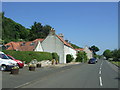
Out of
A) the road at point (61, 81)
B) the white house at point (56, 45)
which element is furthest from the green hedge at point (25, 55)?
the white house at point (56, 45)

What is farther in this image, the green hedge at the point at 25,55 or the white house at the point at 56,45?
the white house at the point at 56,45

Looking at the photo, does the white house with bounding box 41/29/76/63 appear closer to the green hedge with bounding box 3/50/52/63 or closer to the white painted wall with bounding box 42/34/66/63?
the white painted wall with bounding box 42/34/66/63

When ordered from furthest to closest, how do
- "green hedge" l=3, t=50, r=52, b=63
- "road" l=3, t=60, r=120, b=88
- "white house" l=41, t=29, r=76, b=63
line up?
1. "white house" l=41, t=29, r=76, b=63
2. "green hedge" l=3, t=50, r=52, b=63
3. "road" l=3, t=60, r=120, b=88

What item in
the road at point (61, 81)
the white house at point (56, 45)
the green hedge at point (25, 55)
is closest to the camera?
the road at point (61, 81)

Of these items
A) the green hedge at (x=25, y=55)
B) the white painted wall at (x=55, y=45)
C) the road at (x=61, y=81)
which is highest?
the white painted wall at (x=55, y=45)

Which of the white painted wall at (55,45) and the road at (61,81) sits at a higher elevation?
the white painted wall at (55,45)

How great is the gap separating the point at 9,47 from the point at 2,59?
3542 centimetres

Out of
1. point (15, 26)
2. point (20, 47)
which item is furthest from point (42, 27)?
point (20, 47)

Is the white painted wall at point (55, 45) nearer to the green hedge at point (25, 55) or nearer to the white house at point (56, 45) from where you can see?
the white house at point (56, 45)

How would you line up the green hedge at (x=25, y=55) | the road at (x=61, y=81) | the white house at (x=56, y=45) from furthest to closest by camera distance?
the white house at (x=56, y=45)
the green hedge at (x=25, y=55)
the road at (x=61, y=81)

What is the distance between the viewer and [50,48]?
60562 mm

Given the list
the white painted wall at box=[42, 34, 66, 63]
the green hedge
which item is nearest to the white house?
the white painted wall at box=[42, 34, 66, 63]

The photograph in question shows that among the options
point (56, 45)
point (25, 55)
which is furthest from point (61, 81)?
point (56, 45)

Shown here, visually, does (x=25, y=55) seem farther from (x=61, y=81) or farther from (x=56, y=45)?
(x=56, y=45)
